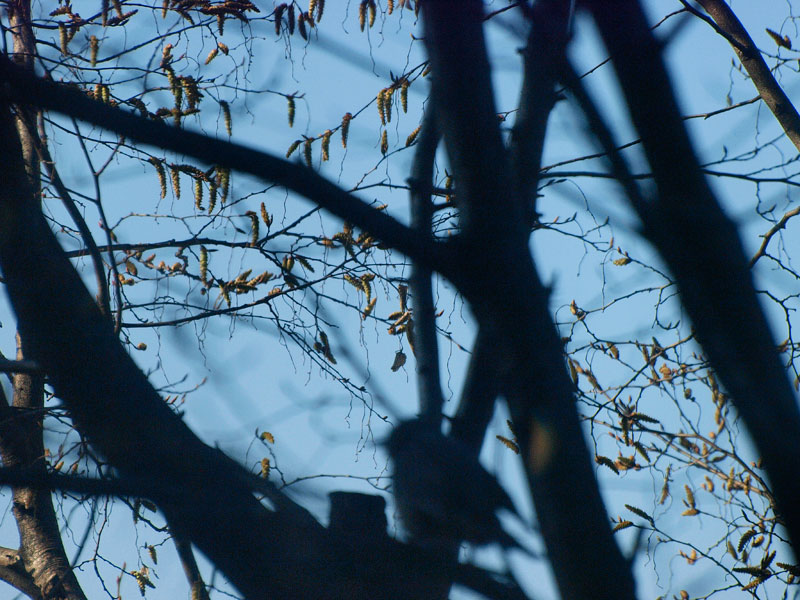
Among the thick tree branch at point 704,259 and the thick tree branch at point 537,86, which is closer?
the thick tree branch at point 704,259

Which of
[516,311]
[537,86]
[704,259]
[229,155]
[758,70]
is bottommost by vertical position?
[704,259]

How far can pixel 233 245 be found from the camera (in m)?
3.79

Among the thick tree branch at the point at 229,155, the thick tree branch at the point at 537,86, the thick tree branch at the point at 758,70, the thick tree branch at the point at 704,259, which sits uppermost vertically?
the thick tree branch at the point at 758,70

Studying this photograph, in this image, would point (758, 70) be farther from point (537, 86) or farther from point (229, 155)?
point (229, 155)

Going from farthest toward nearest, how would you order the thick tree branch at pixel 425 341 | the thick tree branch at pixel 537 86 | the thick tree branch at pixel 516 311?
the thick tree branch at pixel 425 341 → the thick tree branch at pixel 537 86 → the thick tree branch at pixel 516 311

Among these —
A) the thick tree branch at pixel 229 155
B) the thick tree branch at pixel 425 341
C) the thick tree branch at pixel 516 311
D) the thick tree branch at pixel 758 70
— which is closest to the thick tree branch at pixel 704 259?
the thick tree branch at pixel 516 311

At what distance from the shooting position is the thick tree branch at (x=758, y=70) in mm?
4031

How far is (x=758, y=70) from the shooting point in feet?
13.5

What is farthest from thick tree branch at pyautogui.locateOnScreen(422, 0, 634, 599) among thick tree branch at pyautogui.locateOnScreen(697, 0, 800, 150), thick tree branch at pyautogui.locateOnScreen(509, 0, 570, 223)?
thick tree branch at pyautogui.locateOnScreen(697, 0, 800, 150)

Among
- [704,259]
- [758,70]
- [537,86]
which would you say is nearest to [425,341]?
[537,86]

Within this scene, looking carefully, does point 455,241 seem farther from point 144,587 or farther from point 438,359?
point 144,587

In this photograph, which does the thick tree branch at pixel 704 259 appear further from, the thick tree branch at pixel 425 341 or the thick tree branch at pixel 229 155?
the thick tree branch at pixel 425 341

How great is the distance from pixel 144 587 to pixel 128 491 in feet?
9.01

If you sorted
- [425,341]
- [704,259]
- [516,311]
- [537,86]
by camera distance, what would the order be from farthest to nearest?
[425,341]
[537,86]
[516,311]
[704,259]
